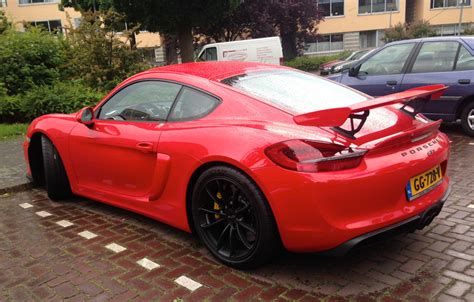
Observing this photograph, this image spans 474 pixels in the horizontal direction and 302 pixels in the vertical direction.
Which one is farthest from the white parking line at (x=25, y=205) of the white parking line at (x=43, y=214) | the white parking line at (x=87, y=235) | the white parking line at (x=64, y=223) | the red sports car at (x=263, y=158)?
the white parking line at (x=87, y=235)

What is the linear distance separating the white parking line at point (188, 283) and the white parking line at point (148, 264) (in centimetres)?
28

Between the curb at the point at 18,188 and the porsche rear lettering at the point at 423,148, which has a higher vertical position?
the porsche rear lettering at the point at 423,148

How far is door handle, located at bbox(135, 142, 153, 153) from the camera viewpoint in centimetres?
358

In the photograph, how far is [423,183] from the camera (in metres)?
3.03

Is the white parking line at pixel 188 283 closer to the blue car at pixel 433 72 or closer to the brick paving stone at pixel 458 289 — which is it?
the brick paving stone at pixel 458 289

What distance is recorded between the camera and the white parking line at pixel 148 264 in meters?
3.30

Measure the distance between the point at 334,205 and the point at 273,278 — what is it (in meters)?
0.72

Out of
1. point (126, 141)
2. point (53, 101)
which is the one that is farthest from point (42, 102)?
point (126, 141)

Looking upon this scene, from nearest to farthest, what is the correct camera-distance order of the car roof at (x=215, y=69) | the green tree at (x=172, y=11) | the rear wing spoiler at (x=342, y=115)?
1. the rear wing spoiler at (x=342, y=115)
2. the car roof at (x=215, y=69)
3. the green tree at (x=172, y=11)

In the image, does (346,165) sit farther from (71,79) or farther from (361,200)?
(71,79)

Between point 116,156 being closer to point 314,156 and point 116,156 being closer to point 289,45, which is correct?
point 314,156

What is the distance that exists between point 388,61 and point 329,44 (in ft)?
129

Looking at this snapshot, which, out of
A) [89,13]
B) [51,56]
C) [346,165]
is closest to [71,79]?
[51,56]

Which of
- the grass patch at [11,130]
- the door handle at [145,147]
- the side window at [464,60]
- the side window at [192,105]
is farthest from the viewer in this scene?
the grass patch at [11,130]
